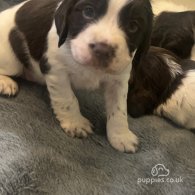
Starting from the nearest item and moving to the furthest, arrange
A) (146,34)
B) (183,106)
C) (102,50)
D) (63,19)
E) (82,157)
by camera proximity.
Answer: (102,50)
(63,19)
(146,34)
(82,157)
(183,106)

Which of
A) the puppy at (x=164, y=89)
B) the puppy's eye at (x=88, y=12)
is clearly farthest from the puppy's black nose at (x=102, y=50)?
the puppy at (x=164, y=89)

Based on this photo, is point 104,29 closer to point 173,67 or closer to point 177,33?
point 173,67

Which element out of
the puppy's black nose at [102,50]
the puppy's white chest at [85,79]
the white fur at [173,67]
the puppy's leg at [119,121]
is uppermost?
the puppy's black nose at [102,50]

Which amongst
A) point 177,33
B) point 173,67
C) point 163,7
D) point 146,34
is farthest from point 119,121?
point 163,7

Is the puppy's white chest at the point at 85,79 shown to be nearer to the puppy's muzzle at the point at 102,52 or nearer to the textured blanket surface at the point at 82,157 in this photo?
the textured blanket surface at the point at 82,157

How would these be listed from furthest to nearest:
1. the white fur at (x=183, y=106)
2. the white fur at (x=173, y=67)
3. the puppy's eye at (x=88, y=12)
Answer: the white fur at (x=173, y=67) < the white fur at (x=183, y=106) < the puppy's eye at (x=88, y=12)
